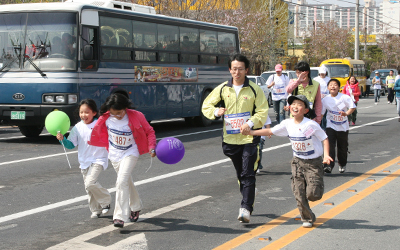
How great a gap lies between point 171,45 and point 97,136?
10498 millimetres

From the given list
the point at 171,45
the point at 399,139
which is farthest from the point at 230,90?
the point at 171,45

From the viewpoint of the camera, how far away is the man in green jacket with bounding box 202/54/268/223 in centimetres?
555

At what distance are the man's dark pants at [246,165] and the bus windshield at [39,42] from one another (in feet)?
25.2

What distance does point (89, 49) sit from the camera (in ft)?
41.3

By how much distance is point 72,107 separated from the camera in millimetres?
12266

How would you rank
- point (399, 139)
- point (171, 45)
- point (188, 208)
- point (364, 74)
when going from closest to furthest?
point (188, 208)
point (399, 139)
point (171, 45)
point (364, 74)

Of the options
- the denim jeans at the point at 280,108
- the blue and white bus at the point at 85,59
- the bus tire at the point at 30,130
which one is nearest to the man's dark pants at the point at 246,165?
the blue and white bus at the point at 85,59

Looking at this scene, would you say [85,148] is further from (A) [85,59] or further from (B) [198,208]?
(A) [85,59]

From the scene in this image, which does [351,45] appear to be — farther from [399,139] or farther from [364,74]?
[399,139]

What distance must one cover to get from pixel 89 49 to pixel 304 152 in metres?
8.25

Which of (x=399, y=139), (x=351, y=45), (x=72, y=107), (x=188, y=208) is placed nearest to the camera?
(x=188, y=208)

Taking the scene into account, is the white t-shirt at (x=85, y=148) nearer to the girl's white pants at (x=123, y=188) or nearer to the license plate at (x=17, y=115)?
the girl's white pants at (x=123, y=188)

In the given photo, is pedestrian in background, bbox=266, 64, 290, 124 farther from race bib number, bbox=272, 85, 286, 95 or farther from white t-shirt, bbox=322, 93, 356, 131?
white t-shirt, bbox=322, 93, 356, 131

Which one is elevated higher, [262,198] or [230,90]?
[230,90]
